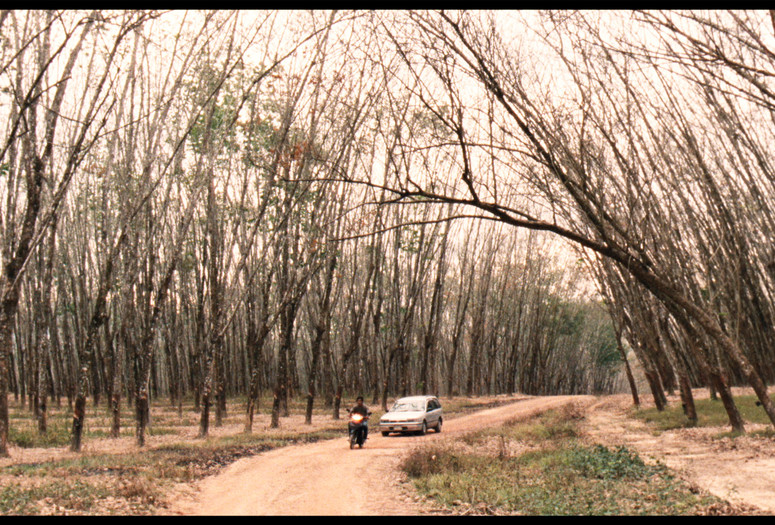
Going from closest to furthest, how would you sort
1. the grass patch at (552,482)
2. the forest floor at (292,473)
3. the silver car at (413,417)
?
the grass patch at (552,482) → the forest floor at (292,473) → the silver car at (413,417)

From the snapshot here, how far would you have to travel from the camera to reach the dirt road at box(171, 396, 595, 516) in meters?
8.39

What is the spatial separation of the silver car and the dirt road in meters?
4.25

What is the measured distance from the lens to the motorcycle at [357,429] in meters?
16.1

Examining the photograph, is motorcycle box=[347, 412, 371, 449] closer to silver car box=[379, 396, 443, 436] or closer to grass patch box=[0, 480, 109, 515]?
silver car box=[379, 396, 443, 436]

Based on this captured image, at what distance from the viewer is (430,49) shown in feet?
30.6

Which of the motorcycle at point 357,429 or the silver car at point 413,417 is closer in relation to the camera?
the motorcycle at point 357,429

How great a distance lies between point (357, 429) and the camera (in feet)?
53.0

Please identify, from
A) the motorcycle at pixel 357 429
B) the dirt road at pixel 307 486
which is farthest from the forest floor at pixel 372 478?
the motorcycle at pixel 357 429

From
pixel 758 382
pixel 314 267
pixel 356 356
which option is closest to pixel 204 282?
pixel 314 267

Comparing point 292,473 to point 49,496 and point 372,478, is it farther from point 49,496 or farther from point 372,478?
point 49,496

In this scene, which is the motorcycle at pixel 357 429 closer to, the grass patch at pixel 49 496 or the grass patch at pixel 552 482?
the grass patch at pixel 552 482

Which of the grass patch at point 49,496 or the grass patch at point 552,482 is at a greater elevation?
the grass patch at point 49,496

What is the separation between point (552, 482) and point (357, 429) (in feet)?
24.6

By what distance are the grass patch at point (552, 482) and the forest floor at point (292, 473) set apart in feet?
1.31
